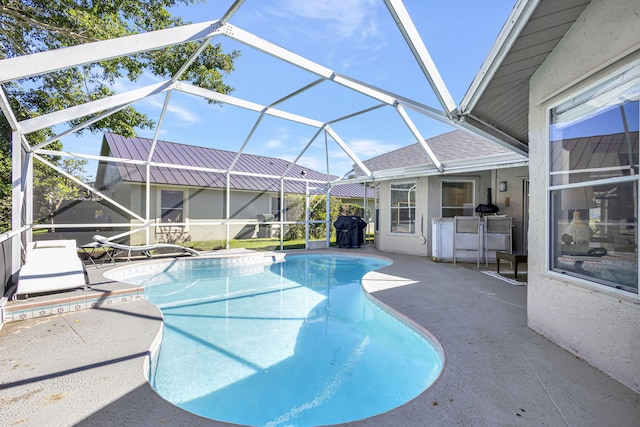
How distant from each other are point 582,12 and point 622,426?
12.3 feet

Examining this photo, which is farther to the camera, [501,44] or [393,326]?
[393,326]

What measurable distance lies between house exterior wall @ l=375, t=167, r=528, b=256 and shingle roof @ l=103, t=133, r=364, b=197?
333 cm

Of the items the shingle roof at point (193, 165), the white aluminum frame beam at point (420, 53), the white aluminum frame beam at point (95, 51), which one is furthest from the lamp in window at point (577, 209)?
the shingle roof at point (193, 165)

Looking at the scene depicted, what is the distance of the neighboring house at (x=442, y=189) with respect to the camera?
9.41 metres

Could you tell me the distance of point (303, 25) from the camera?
6.81 metres

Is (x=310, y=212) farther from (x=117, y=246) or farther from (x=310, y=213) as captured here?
(x=117, y=246)

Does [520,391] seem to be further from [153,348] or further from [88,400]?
[153,348]

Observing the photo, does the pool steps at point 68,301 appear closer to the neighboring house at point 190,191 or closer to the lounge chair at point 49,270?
the lounge chair at point 49,270

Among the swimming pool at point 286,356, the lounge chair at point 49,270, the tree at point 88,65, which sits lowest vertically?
the swimming pool at point 286,356

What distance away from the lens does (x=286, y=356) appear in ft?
13.8

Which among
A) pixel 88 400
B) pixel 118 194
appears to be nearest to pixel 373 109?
pixel 88 400

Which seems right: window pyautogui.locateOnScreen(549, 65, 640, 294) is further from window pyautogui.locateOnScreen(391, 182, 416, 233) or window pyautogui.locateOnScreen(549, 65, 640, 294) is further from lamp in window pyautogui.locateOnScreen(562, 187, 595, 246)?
window pyautogui.locateOnScreen(391, 182, 416, 233)

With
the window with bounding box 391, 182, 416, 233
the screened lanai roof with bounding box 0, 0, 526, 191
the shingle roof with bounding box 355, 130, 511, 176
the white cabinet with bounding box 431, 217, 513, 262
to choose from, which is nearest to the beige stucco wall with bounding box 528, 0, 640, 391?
the screened lanai roof with bounding box 0, 0, 526, 191

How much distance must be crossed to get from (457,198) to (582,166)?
25.7 ft
